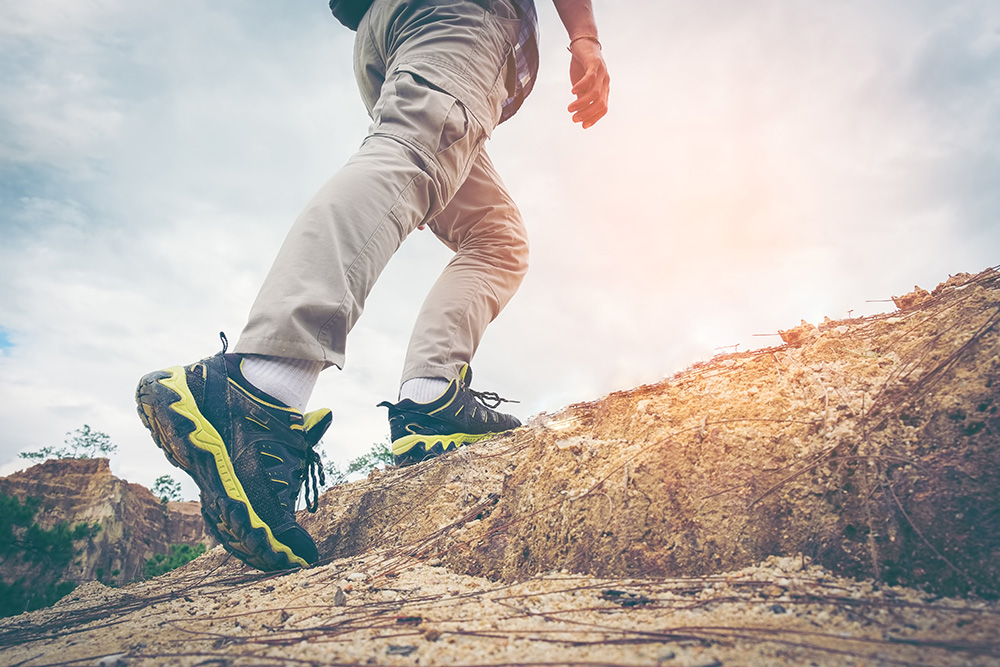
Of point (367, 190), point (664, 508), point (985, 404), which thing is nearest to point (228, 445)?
point (367, 190)

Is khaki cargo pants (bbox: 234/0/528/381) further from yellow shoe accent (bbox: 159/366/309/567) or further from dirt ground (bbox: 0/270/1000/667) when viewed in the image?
dirt ground (bbox: 0/270/1000/667)

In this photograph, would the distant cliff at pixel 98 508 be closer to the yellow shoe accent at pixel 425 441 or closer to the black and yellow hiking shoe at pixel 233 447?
the yellow shoe accent at pixel 425 441

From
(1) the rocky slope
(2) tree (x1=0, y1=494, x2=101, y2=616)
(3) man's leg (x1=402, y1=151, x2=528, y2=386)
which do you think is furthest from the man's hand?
(2) tree (x1=0, y1=494, x2=101, y2=616)

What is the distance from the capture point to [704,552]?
3.55ft

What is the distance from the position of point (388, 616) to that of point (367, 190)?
109cm

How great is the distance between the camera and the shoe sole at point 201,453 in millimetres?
1318

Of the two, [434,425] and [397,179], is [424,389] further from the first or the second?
[397,179]

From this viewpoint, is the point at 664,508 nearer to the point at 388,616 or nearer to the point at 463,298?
the point at 388,616

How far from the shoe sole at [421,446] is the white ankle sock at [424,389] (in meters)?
0.17

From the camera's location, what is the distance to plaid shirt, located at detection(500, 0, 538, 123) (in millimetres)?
2080

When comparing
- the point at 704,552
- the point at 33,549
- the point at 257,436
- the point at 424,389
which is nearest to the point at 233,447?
the point at 257,436

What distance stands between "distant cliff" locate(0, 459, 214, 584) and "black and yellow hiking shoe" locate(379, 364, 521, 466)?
383cm

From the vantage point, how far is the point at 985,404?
41.6 inches

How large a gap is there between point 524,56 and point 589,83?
295 millimetres
